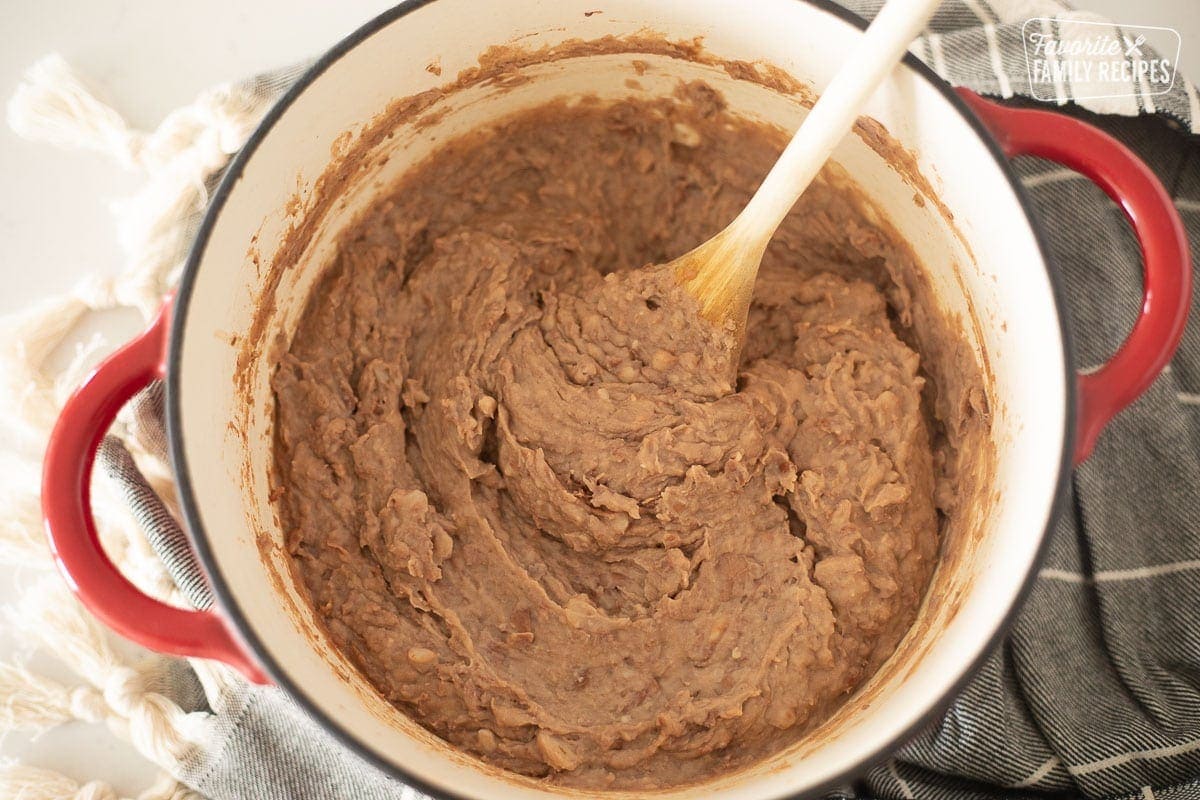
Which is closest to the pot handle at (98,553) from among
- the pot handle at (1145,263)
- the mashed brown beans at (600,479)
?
the mashed brown beans at (600,479)

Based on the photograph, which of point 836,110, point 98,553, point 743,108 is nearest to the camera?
point 98,553

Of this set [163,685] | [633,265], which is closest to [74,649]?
[163,685]

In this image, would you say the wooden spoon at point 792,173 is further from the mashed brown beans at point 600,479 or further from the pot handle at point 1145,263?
the pot handle at point 1145,263

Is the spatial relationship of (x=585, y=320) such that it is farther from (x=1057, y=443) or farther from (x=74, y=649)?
(x=74, y=649)

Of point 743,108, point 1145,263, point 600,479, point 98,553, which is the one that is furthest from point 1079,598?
point 98,553

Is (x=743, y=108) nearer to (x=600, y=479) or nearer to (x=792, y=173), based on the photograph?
(x=792, y=173)
